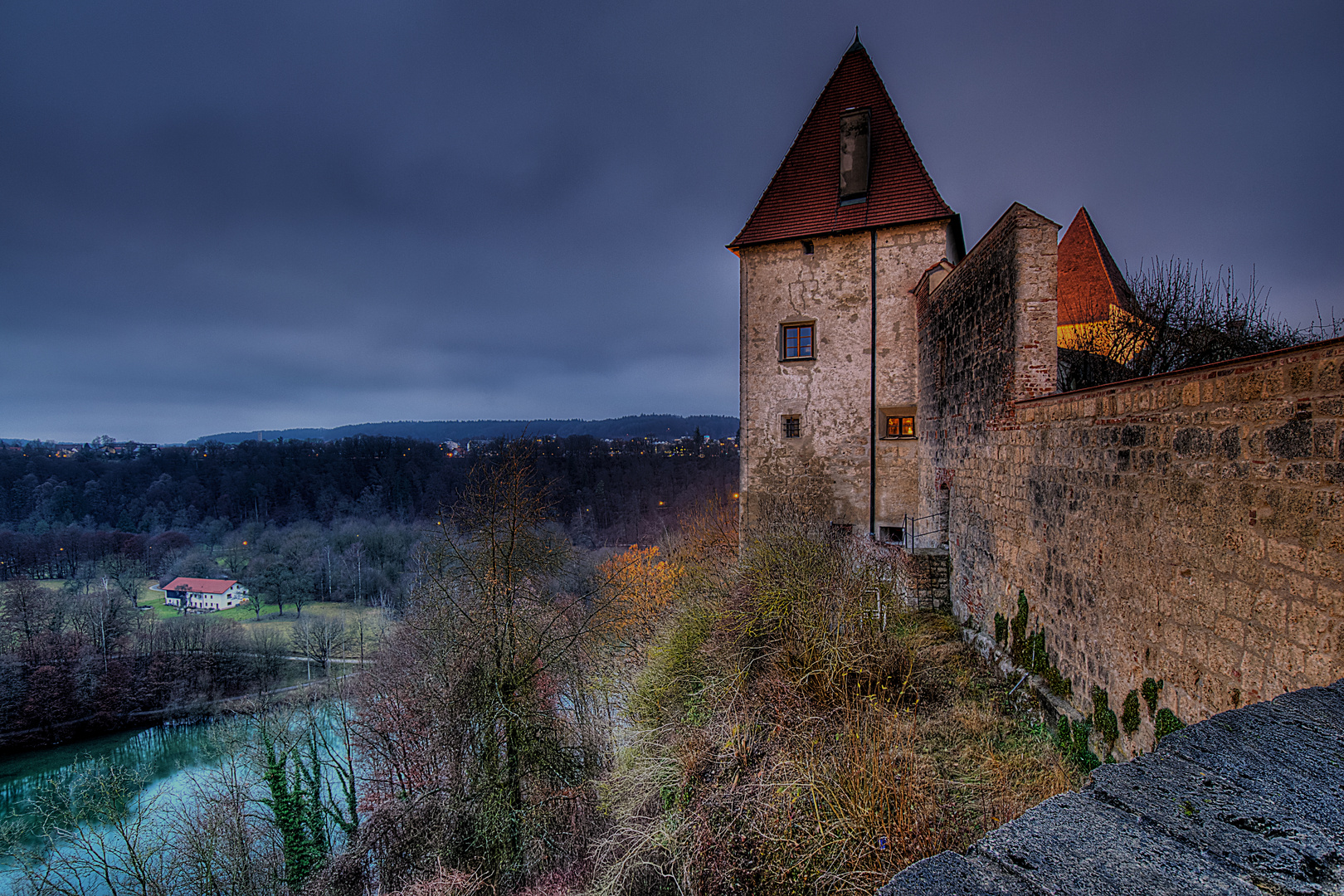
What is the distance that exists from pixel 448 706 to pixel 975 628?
8305mm

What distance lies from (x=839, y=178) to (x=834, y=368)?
4028mm

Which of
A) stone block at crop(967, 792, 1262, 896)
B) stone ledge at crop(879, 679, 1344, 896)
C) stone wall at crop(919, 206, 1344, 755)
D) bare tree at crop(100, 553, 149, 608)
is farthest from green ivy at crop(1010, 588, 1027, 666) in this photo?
bare tree at crop(100, 553, 149, 608)

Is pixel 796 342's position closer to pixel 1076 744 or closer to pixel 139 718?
pixel 1076 744

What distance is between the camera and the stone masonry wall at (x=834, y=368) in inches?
429

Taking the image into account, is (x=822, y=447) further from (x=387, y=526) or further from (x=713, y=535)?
(x=387, y=526)

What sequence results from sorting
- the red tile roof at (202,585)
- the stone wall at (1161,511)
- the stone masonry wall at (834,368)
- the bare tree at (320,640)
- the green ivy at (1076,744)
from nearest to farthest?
the stone wall at (1161,511) < the green ivy at (1076,744) < the stone masonry wall at (834,368) < the bare tree at (320,640) < the red tile roof at (202,585)

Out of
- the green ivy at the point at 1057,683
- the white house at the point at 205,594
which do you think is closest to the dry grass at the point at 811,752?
the green ivy at the point at 1057,683

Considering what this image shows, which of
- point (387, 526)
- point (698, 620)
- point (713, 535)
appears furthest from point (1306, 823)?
point (387, 526)

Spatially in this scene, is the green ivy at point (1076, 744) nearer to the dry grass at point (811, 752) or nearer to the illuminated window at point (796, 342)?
the dry grass at point (811, 752)

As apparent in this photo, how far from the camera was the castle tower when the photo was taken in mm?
10922

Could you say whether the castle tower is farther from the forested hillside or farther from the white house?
the white house

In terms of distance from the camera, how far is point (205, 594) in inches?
1741

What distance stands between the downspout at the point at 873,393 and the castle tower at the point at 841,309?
21 millimetres

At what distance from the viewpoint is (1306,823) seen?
1.14 meters
